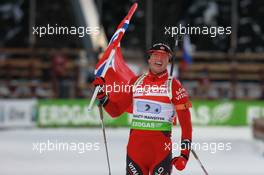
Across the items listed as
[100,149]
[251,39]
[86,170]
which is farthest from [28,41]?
[86,170]

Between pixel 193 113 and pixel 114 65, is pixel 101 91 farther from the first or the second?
pixel 193 113

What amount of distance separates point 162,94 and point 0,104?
17.6m

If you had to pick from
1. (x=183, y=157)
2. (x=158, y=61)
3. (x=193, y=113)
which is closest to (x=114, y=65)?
(x=158, y=61)

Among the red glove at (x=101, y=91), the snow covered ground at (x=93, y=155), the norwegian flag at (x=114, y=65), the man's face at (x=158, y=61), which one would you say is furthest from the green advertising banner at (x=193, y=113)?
the man's face at (x=158, y=61)

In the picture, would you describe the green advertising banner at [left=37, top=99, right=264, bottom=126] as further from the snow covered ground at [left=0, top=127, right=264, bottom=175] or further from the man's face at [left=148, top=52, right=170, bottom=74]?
the man's face at [left=148, top=52, right=170, bottom=74]

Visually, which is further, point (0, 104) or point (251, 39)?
point (251, 39)

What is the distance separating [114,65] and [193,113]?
17333 mm

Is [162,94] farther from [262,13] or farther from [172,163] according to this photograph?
[262,13]

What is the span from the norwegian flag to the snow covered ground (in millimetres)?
4113

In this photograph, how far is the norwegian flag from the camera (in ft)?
25.3

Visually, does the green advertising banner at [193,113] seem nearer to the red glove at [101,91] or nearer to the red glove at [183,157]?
the red glove at [101,91]

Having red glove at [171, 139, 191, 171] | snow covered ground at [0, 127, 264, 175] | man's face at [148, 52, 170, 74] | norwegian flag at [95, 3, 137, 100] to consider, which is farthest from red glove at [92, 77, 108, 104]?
snow covered ground at [0, 127, 264, 175]

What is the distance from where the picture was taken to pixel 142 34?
33156 millimetres

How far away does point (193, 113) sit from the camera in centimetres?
2506
